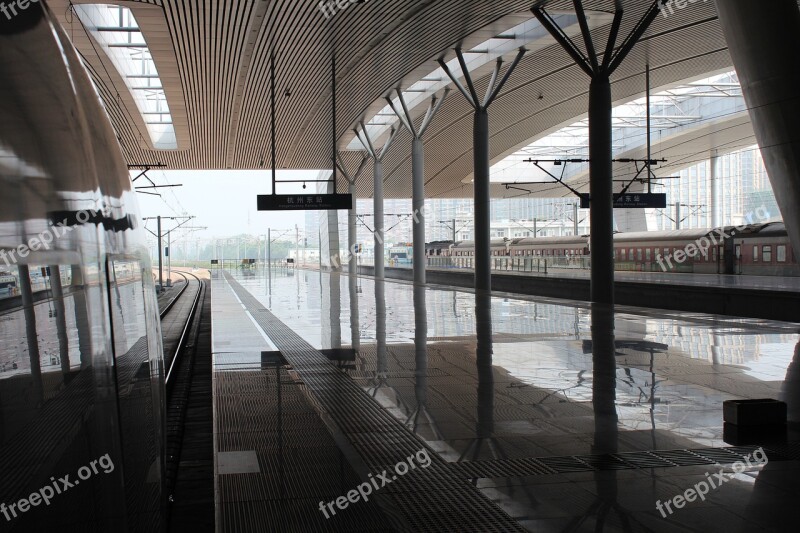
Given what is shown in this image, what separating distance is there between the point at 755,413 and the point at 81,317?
6.01 m

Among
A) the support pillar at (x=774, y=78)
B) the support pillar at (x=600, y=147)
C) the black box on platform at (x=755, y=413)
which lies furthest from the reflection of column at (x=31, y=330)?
the support pillar at (x=600, y=147)

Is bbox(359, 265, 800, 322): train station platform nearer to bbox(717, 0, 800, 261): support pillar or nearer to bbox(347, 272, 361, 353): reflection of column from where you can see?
bbox(717, 0, 800, 261): support pillar

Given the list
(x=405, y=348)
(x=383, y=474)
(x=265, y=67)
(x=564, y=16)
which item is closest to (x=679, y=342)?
(x=405, y=348)

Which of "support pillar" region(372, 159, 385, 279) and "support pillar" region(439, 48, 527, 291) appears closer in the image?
"support pillar" region(439, 48, 527, 291)

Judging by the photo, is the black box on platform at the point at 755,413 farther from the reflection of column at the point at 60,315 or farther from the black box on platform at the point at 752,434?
the reflection of column at the point at 60,315

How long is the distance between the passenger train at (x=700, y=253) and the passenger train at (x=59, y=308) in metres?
26.0

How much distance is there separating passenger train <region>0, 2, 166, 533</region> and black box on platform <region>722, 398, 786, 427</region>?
542 centimetres

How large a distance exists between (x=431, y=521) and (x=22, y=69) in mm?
3358

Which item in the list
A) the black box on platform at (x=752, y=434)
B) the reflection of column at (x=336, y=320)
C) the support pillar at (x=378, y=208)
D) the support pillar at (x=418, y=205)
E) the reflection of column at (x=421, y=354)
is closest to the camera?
the black box on platform at (x=752, y=434)

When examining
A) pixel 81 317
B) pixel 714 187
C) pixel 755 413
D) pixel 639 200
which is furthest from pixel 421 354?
pixel 714 187

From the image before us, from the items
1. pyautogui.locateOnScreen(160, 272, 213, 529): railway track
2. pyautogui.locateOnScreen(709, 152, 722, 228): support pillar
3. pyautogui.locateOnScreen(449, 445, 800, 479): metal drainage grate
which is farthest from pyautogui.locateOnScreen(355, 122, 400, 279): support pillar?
pyautogui.locateOnScreen(449, 445, 800, 479): metal drainage grate

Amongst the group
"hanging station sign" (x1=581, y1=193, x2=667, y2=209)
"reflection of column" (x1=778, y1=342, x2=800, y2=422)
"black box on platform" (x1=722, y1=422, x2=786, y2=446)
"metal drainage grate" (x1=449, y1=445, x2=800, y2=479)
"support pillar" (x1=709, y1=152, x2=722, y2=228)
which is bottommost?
"reflection of column" (x1=778, y1=342, x2=800, y2=422)

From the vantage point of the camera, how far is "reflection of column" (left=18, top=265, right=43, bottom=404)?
1.50 m

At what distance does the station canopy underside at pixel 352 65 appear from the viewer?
19.1 metres
